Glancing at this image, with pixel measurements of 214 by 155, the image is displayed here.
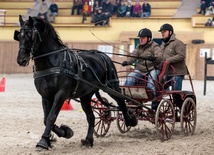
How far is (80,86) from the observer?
26.2 feet

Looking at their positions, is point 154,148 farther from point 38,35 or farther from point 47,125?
point 38,35

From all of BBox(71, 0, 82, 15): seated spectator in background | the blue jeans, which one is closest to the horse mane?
the blue jeans

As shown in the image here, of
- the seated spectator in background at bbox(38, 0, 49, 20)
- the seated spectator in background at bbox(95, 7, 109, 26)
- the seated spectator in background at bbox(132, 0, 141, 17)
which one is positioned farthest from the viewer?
the seated spectator in background at bbox(38, 0, 49, 20)

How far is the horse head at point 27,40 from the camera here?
285 inches

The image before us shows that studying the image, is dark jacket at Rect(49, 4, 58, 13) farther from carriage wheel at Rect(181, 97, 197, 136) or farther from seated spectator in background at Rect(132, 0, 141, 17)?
carriage wheel at Rect(181, 97, 197, 136)

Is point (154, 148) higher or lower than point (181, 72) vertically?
lower

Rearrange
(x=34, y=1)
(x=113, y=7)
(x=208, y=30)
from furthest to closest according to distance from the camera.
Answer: (x=34, y=1) < (x=113, y=7) < (x=208, y=30)

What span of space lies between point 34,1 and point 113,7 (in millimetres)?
5894

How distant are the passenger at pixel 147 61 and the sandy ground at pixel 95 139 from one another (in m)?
1.04

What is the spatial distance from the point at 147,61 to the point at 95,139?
1.62 meters

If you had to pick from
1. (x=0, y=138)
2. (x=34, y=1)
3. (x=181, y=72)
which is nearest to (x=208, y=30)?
(x=34, y=1)

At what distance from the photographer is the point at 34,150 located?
7539 millimetres

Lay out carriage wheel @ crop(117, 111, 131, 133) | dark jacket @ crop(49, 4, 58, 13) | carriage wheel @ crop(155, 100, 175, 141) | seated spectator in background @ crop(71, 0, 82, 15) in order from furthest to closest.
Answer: seated spectator in background @ crop(71, 0, 82, 15) → dark jacket @ crop(49, 4, 58, 13) → carriage wheel @ crop(117, 111, 131, 133) → carriage wheel @ crop(155, 100, 175, 141)

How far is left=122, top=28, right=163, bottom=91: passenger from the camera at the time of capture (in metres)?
9.22
